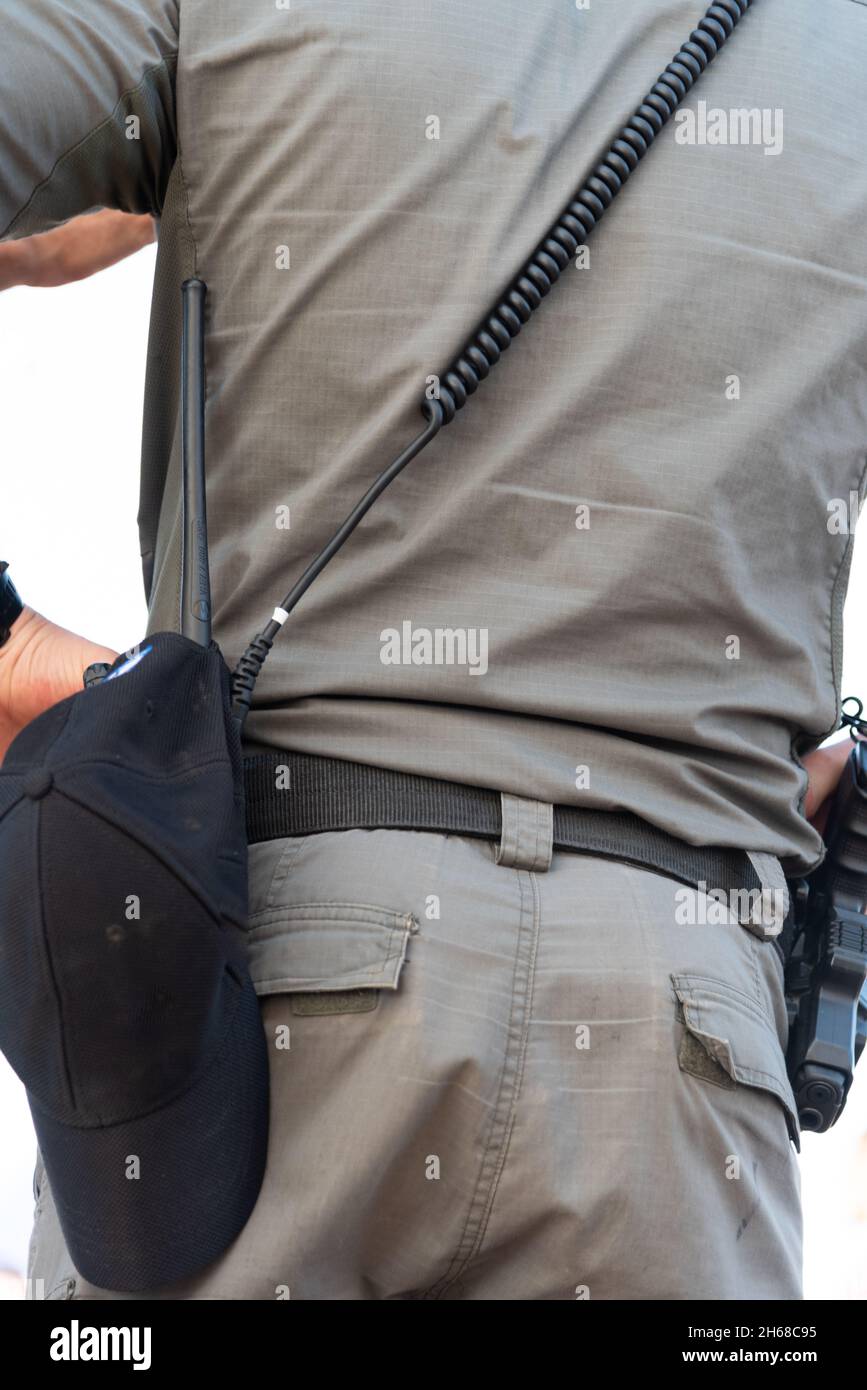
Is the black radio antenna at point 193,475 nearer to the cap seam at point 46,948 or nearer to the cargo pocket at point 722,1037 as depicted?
the cap seam at point 46,948

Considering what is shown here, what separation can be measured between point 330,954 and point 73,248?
2.39 feet

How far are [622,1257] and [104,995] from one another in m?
0.27

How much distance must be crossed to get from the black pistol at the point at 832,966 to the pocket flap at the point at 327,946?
0.40m

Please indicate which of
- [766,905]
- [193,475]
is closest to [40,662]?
[193,475]

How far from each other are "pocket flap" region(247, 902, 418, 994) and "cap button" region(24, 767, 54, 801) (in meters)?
0.14

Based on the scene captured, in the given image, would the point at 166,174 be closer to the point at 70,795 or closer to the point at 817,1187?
the point at 70,795

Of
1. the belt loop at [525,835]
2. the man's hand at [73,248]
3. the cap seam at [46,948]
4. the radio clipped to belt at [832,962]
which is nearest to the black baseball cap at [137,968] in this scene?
the cap seam at [46,948]

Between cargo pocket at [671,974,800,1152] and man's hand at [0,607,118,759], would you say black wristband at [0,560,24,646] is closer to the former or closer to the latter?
man's hand at [0,607,118,759]

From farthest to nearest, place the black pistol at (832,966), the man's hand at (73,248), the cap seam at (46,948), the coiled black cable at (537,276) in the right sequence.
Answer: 1. the man's hand at (73,248)
2. the black pistol at (832,966)
3. the coiled black cable at (537,276)
4. the cap seam at (46,948)

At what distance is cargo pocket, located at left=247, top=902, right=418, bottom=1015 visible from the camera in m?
0.63

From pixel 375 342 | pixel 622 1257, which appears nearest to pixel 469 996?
pixel 622 1257

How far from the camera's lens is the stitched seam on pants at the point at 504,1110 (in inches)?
24.7

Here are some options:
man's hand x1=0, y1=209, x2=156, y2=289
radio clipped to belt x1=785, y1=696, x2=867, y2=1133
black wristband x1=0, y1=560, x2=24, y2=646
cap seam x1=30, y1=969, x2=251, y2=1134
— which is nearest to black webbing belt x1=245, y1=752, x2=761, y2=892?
cap seam x1=30, y1=969, x2=251, y2=1134

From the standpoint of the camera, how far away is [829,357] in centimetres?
76
